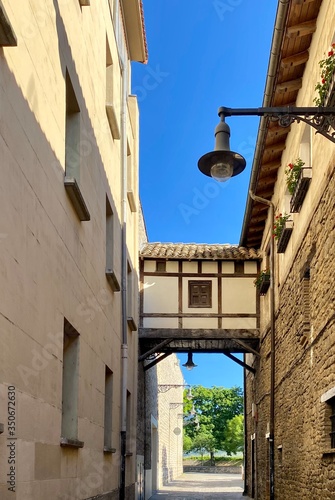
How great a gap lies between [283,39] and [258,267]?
381 inches

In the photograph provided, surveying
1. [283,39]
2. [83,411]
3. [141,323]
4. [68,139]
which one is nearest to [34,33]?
[68,139]

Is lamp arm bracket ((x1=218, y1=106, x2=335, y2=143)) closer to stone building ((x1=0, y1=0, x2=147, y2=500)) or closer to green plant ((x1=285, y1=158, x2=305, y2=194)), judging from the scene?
stone building ((x1=0, y1=0, x2=147, y2=500))

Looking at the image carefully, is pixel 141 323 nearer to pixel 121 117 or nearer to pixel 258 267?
pixel 258 267

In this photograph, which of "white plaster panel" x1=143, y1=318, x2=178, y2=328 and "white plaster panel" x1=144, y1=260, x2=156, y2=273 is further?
"white plaster panel" x1=144, y1=260, x2=156, y2=273

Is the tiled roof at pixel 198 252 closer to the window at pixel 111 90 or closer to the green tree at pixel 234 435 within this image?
the window at pixel 111 90

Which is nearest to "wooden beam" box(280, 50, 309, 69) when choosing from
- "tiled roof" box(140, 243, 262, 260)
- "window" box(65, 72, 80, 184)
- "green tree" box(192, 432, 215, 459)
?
"window" box(65, 72, 80, 184)

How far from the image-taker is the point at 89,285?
8.04 m

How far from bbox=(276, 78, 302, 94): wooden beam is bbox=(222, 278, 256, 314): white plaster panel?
820 cm

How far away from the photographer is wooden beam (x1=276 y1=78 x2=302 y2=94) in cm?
1035

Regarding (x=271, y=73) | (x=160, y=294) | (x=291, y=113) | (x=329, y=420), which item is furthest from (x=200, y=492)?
(x=291, y=113)

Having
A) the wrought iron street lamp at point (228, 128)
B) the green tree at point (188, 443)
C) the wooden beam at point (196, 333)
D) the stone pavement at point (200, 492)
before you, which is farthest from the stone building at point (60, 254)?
the green tree at point (188, 443)

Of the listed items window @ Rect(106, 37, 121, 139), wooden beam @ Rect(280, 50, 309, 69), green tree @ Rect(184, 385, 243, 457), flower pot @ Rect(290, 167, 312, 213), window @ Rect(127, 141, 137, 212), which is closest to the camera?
flower pot @ Rect(290, 167, 312, 213)

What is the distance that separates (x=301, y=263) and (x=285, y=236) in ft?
4.53

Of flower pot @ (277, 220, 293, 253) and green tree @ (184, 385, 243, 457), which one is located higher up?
flower pot @ (277, 220, 293, 253)
